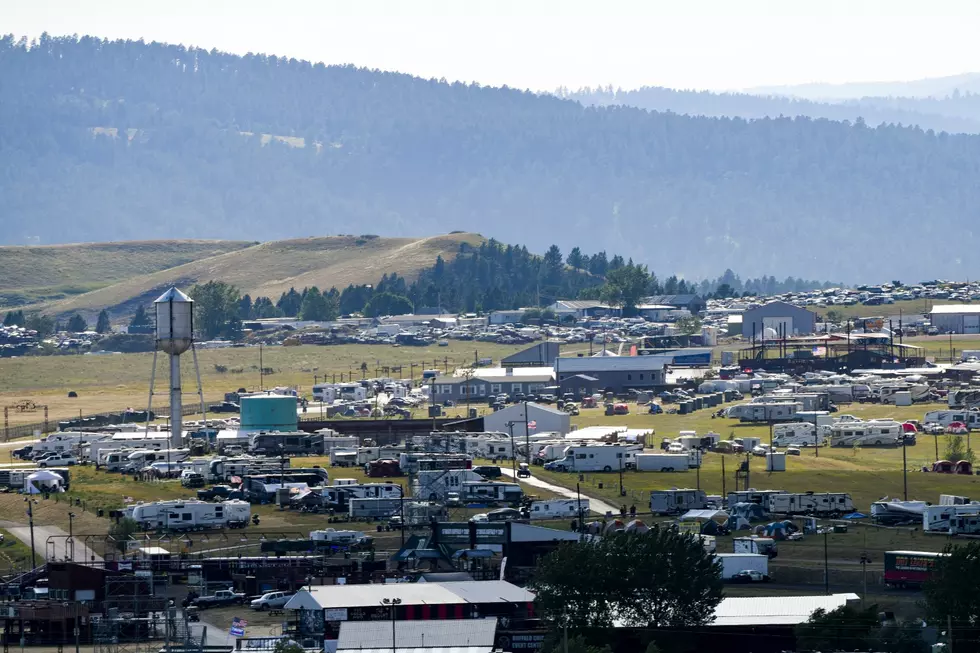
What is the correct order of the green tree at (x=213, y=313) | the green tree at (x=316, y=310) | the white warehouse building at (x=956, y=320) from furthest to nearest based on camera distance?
the green tree at (x=316, y=310) < the green tree at (x=213, y=313) < the white warehouse building at (x=956, y=320)

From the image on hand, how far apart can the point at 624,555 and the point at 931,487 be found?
70.0 ft

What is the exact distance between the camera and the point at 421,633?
33.5m

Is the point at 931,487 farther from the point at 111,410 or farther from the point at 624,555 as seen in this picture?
the point at 111,410

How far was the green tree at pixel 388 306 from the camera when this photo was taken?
152 m

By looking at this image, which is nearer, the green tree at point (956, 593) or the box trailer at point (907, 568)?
the green tree at point (956, 593)

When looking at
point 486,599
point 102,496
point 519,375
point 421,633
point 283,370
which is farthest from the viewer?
point 283,370

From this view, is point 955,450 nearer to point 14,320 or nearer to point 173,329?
point 173,329

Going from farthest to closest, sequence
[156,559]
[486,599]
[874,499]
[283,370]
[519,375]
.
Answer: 1. [283,370]
2. [519,375]
3. [874,499]
4. [156,559]
5. [486,599]

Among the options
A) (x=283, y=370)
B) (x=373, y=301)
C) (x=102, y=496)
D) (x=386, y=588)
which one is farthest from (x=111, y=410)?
(x=373, y=301)

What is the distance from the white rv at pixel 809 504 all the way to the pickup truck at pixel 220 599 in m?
14.6

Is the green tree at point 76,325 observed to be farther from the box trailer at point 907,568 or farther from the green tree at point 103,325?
the box trailer at point 907,568

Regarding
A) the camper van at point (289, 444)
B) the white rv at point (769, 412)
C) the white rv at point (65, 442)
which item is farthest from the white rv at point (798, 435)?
the white rv at point (65, 442)

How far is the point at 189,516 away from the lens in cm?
4825

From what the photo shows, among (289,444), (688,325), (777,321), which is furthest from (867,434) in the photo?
(688,325)
